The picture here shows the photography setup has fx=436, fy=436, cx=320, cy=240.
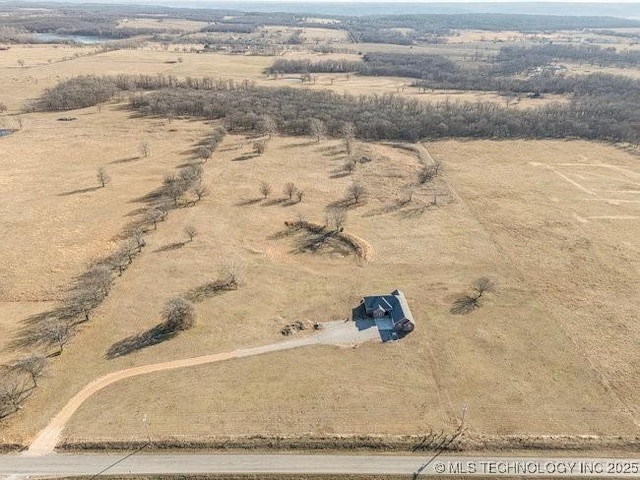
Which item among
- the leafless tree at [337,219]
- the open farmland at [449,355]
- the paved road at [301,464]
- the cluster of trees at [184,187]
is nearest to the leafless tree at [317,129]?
the cluster of trees at [184,187]

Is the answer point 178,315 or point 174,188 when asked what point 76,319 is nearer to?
point 178,315

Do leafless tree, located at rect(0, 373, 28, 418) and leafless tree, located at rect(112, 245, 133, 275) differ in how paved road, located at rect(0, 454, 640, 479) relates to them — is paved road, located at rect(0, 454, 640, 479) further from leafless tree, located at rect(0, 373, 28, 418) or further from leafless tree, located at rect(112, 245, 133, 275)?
leafless tree, located at rect(112, 245, 133, 275)

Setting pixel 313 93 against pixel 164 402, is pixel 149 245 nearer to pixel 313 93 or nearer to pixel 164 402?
pixel 164 402

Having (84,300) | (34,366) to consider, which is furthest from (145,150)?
(34,366)

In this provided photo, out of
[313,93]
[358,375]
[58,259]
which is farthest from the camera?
[313,93]

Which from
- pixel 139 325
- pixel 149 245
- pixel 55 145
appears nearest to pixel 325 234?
pixel 149 245

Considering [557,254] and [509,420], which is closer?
[509,420]

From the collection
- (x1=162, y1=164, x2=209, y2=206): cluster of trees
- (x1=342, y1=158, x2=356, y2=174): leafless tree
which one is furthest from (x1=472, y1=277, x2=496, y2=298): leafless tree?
(x1=162, y1=164, x2=209, y2=206): cluster of trees

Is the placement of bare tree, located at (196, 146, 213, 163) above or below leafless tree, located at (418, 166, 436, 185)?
above
